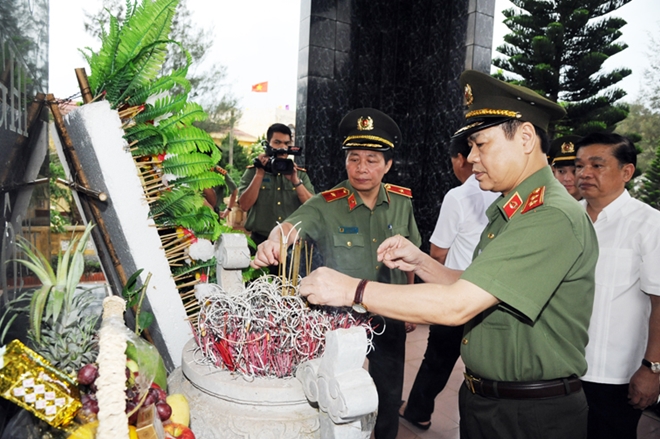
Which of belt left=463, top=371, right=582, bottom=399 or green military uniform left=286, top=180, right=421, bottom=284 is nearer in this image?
belt left=463, top=371, right=582, bottom=399

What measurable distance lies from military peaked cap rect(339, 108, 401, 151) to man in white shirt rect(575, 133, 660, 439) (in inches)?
40.7

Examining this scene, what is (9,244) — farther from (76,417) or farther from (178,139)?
(178,139)

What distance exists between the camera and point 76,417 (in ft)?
2.98

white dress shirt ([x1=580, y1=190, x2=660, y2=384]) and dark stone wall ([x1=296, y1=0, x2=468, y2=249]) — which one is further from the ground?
dark stone wall ([x1=296, y1=0, x2=468, y2=249])

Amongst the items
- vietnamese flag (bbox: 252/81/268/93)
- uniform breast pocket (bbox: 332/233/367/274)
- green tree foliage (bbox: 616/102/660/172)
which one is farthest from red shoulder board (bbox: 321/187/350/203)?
vietnamese flag (bbox: 252/81/268/93)

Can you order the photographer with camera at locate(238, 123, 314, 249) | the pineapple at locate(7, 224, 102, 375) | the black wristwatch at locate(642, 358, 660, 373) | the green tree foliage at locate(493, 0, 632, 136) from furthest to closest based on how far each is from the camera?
1. the green tree foliage at locate(493, 0, 632, 136)
2. the photographer with camera at locate(238, 123, 314, 249)
3. the black wristwatch at locate(642, 358, 660, 373)
4. the pineapple at locate(7, 224, 102, 375)

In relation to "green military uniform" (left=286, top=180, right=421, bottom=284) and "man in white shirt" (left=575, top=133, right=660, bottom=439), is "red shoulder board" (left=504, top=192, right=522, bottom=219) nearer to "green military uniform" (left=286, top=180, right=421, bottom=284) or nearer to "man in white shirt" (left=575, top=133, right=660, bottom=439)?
"man in white shirt" (left=575, top=133, right=660, bottom=439)

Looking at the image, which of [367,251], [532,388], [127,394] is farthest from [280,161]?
[127,394]

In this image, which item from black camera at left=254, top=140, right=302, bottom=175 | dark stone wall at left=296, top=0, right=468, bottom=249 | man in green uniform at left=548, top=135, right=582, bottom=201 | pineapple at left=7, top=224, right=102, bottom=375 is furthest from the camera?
dark stone wall at left=296, top=0, right=468, bottom=249

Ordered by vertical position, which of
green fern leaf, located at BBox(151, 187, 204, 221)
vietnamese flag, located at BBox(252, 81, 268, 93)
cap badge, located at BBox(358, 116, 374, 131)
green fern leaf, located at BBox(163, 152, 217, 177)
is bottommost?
green fern leaf, located at BBox(151, 187, 204, 221)

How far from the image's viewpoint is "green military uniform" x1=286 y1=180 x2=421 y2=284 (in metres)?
2.23

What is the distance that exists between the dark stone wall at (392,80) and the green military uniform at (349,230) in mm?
2660

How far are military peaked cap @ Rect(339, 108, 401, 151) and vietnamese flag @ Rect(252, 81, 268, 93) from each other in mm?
9764

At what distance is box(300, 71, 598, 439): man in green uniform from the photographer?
1150 mm
